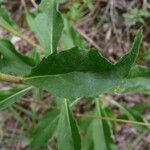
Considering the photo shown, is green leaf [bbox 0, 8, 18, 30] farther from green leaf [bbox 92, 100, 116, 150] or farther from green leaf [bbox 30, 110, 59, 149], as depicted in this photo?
green leaf [bbox 92, 100, 116, 150]

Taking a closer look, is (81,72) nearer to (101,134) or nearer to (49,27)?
(49,27)

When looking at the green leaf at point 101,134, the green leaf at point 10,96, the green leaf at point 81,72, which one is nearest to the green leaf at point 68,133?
the green leaf at point 10,96

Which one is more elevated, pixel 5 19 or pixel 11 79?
pixel 5 19

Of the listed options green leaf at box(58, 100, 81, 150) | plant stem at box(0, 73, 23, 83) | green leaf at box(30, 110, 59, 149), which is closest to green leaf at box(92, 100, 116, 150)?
green leaf at box(30, 110, 59, 149)

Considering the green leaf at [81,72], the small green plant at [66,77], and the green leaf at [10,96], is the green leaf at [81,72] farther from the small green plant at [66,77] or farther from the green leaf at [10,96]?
the green leaf at [10,96]

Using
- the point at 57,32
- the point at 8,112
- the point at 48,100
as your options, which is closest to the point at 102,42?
the point at 48,100

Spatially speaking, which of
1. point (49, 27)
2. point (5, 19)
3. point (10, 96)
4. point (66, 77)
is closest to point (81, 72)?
point (66, 77)

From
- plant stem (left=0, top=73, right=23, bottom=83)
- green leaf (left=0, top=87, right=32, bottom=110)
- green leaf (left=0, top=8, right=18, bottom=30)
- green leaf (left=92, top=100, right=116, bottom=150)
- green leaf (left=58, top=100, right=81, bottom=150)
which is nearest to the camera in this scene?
plant stem (left=0, top=73, right=23, bottom=83)
